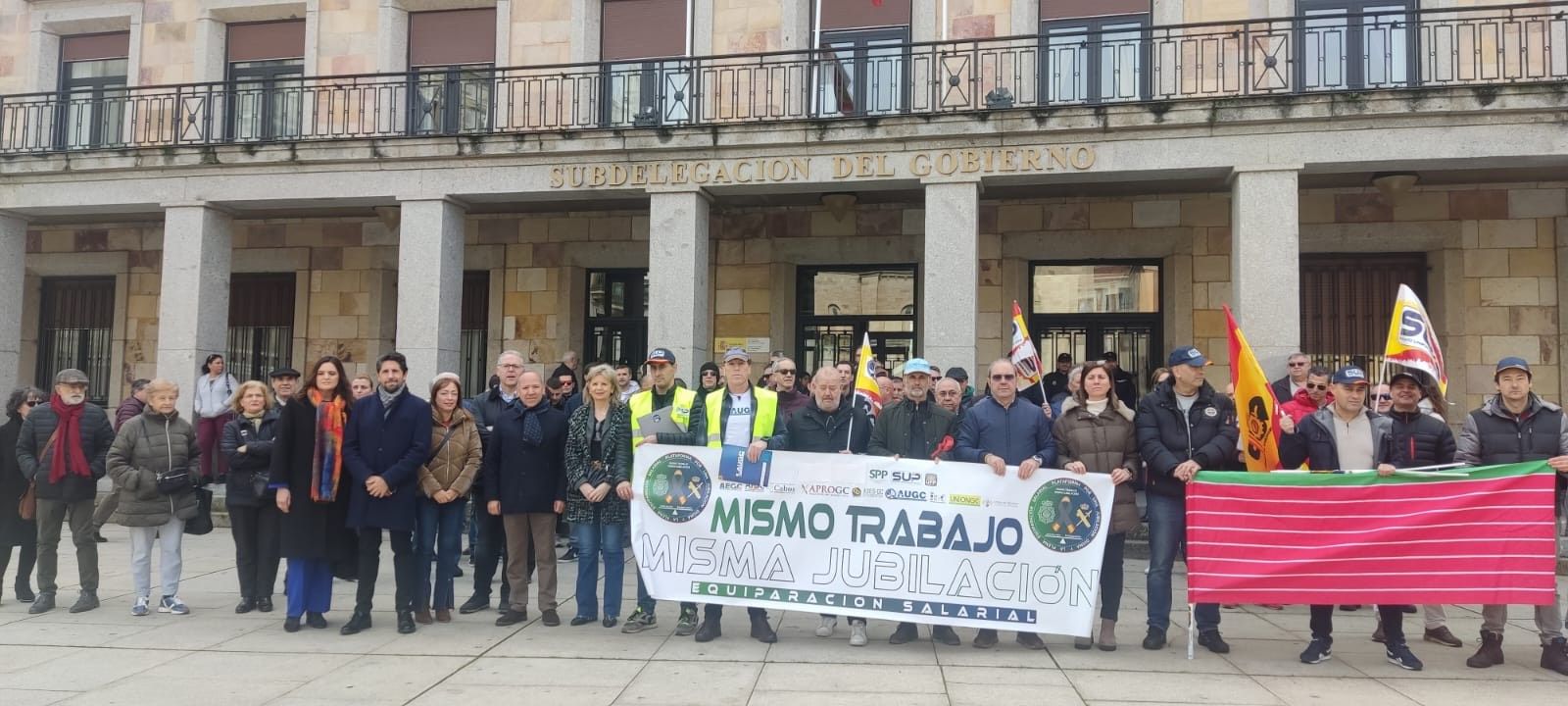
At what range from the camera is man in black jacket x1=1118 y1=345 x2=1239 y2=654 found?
6301mm

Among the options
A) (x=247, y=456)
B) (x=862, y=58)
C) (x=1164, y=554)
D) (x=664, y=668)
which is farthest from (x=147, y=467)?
(x=862, y=58)

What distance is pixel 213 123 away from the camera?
50.9 feet

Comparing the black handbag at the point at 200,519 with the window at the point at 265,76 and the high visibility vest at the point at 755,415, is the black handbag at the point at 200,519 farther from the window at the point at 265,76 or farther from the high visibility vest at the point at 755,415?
the window at the point at 265,76

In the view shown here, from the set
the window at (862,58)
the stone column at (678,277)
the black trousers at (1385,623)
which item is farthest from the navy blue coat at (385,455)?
the window at (862,58)

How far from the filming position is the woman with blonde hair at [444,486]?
276 inches

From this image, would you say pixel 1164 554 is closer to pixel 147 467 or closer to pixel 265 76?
pixel 147 467

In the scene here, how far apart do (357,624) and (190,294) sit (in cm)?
959

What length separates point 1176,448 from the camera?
634 cm

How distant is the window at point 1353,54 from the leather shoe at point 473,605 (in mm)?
10915

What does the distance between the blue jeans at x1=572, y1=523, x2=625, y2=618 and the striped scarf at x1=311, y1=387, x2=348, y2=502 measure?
64.6 inches

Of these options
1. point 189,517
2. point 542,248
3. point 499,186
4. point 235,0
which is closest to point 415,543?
point 189,517

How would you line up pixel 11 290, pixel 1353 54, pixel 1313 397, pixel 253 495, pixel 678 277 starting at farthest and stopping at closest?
pixel 11 290 → pixel 678 277 → pixel 1353 54 → pixel 1313 397 → pixel 253 495

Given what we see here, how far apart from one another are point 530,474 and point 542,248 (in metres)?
9.65

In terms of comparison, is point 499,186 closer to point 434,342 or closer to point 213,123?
point 434,342
